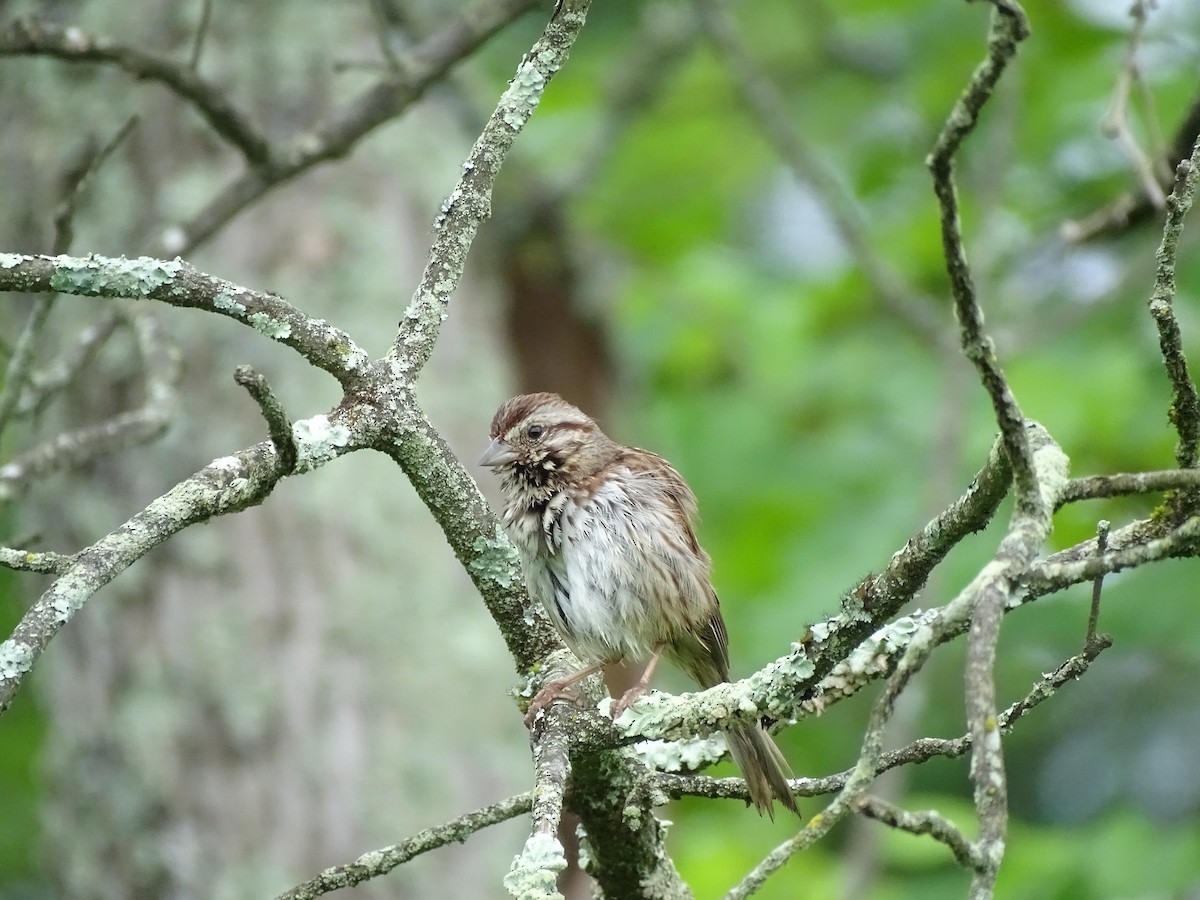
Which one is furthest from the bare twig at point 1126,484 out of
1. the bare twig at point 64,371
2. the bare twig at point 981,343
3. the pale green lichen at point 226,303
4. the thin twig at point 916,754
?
the bare twig at point 64,371

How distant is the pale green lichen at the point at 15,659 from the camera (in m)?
1.89

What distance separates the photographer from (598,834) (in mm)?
2643

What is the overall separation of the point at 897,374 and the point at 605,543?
400cm

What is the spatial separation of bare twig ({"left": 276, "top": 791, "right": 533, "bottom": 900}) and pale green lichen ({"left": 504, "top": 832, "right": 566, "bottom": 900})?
45 centimetres

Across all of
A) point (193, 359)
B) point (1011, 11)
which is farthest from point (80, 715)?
point (1011, 11)

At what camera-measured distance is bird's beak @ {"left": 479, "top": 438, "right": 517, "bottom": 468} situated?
15.5ft

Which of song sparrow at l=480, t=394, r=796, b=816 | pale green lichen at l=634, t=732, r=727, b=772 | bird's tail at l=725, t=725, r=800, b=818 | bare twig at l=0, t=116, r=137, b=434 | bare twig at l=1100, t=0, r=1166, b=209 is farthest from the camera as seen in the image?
song sparrow at l=480, t=394, r=796, b=816

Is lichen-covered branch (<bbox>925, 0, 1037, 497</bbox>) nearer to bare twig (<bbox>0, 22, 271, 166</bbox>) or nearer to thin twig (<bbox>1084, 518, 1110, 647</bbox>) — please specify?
thin twig (<bbox>1084, 518, 1110, 647</bbox>)

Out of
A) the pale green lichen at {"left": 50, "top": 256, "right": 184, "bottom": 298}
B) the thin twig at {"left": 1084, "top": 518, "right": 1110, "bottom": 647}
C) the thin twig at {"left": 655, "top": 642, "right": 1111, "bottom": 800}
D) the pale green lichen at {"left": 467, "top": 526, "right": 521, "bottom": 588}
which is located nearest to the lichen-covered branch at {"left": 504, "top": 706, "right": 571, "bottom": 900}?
the pale green lichen at {"left": 467, "top": 526, "right": 521, "bottom": 588}

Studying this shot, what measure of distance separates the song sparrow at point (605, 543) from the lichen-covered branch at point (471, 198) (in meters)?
1.99

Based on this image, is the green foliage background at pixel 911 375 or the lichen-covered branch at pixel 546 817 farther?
the green foliage background at pixel 911 375

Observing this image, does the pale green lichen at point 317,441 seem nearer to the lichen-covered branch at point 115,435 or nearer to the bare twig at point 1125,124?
the lichen-covered branch at point 115,435

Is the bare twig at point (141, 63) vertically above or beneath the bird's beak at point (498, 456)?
above

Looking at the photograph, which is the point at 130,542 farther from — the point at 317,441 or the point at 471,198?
the point at 471,198
